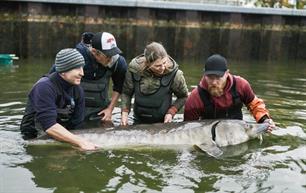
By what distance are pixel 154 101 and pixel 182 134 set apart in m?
1.18

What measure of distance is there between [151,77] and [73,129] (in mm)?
1619

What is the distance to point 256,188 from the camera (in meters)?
6.46

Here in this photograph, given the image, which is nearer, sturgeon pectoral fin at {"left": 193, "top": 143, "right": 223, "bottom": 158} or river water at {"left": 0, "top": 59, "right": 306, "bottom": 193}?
river water at {"left": 0, "top": 59, "right": 306, "bottom": 193}

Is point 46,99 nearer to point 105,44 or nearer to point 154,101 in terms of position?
point 105,44

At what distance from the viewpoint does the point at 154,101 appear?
9211mm

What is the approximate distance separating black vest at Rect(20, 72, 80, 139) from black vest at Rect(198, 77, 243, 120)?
2.05 metres

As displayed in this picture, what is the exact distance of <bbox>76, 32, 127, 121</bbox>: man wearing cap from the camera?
9.02 metres

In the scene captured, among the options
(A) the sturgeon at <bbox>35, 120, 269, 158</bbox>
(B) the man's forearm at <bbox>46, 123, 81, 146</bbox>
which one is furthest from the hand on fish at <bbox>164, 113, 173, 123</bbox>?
(B) the man's forearm at <bbox>46, 123, 81, 146</bbox>

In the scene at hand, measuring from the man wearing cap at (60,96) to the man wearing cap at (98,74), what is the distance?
102 cm

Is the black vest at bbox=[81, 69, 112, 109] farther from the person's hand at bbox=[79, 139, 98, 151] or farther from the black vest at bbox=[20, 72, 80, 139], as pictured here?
the person's hand at bbox=[79, 139, 98, 151]

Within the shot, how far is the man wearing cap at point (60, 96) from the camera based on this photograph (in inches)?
294

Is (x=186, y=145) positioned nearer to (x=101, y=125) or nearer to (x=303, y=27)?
(x=101, y=125)

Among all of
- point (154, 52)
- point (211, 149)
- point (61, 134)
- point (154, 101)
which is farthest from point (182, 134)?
point (61, 134)

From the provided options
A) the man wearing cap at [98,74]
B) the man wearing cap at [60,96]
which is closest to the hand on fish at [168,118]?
the man wearing cap at [98,74]
